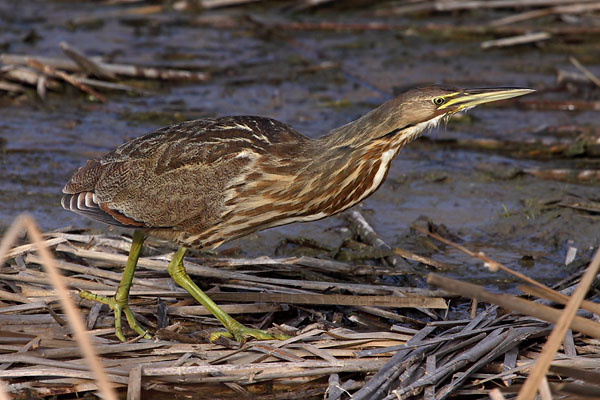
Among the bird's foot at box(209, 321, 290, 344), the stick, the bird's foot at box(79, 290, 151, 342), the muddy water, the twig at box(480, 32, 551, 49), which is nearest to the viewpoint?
the stick

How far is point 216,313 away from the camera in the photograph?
4.25 m

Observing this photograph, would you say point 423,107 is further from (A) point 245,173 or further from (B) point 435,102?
(A) point 245,173

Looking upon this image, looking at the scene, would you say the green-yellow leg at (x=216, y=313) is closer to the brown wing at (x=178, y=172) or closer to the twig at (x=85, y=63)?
the brown wing at (x=178, y=172)

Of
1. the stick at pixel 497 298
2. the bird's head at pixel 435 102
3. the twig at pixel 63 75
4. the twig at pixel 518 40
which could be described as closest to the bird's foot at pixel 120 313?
the bird's head at pixel 435 102

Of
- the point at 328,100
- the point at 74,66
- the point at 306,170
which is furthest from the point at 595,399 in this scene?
the point at 74,66

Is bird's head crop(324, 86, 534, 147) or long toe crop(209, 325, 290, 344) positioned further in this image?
long toe crop(209, 325, 290, 344)

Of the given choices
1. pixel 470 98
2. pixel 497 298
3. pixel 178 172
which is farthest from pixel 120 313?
pixel 497 298

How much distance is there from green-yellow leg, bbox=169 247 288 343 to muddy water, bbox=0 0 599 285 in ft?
3.73

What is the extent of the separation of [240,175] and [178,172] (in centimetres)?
32

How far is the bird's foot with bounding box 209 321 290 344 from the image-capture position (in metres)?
4.18

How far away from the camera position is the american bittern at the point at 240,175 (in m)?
4.01

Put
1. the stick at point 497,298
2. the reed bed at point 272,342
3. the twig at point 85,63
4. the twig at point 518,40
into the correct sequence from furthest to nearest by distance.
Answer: the twig at point 518,40
the twig at point 85,63
the reed bed at point 272,342
the stick at point 497,298

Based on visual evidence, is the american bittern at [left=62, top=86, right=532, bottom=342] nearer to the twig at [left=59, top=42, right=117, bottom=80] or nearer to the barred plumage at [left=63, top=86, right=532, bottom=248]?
the barred plumage at [left=63, top=86, right=532, bottom=248]

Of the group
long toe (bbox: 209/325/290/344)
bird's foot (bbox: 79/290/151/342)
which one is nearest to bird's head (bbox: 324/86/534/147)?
long toe (bbox: 209/325/290/344)
